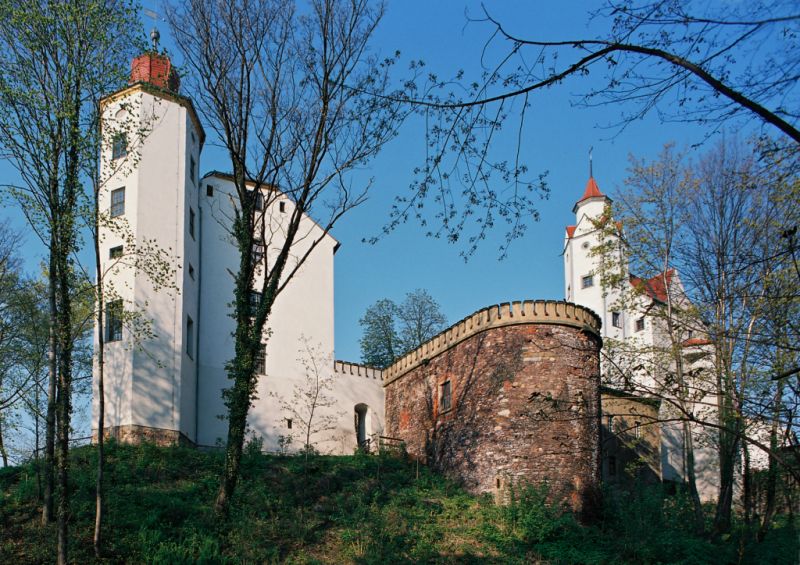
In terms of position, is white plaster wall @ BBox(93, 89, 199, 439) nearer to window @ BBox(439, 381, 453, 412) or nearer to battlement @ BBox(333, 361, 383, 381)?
battlement @ BBox(333, 361, 383, 381)

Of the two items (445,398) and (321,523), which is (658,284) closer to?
(445,398)

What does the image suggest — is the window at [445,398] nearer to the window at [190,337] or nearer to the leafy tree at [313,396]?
the leafy tree at [313,396]

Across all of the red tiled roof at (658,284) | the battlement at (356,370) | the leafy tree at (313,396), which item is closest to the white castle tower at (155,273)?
the leafy tree at (313,396)

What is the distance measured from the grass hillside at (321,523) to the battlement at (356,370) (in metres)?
7.21

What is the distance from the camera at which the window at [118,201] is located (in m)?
28.4

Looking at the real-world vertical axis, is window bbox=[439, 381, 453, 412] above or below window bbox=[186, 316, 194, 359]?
below

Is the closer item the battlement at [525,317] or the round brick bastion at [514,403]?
the round brick bastion at [514,403]

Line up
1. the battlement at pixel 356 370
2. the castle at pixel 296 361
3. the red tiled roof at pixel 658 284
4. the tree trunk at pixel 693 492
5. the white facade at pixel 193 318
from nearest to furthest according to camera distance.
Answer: the tree trunk at pixel 693 492 → the red tiled roof at pixel 658 284 → the castle at pixel 296 361 → the white facade at pixel 193 318 → the battlement at pixel 356 370

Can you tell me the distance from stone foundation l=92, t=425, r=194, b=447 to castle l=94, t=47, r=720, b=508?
42 mm

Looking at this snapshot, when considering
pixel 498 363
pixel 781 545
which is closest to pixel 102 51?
pixel 498 363

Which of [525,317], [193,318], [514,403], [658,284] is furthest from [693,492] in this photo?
[193,318]

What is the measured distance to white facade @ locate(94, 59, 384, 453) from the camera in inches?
1043

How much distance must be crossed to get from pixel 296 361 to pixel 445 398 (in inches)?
244

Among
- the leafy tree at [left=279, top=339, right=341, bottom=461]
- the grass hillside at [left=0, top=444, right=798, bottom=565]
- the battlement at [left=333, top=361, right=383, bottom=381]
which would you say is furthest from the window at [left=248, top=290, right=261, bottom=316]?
the grass hillside at [left=0, top=444, right=798, bottom=565]
